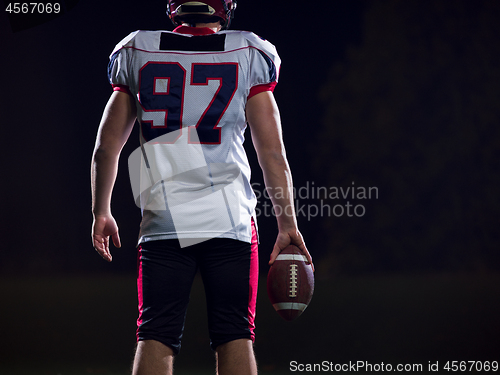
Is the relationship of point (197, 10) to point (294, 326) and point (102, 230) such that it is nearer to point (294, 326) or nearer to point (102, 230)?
point (102, 230)

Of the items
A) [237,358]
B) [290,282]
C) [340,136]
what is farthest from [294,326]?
[340,136]

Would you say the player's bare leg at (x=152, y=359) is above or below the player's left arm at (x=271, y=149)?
below

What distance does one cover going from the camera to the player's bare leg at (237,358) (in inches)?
49.0

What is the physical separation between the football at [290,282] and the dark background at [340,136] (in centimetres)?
339

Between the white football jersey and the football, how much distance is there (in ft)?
0.52

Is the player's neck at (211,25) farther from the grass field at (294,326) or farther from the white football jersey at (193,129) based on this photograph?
the grass field at (294,326)

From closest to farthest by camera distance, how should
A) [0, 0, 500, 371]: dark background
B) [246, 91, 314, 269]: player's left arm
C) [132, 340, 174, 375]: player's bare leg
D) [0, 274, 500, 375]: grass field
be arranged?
1. [132, 340, 174, 375]: player's bare leg
2. [246, 91, 314, 269]: player's left arm
3. [0, 274, 500, 375]: grass field
4. [0, 0, 500, 371]: dark background

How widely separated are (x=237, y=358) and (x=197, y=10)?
935mm

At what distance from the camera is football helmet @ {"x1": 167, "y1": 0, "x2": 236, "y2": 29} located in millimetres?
1398

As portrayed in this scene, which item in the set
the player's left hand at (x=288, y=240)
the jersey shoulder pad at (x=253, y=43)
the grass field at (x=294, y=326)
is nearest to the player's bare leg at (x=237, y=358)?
the player's left hand at (x=288, y=240)

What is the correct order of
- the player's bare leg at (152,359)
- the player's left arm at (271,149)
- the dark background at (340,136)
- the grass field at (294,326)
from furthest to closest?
the dark background at (340,136)
the grass field at (294,326)
the player's left arm at (271,149)
the player's bare leg at (152,359)

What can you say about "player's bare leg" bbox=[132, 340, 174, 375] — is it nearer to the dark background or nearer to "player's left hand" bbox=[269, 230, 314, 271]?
"player's left hand" bbox=[269, 230, 314, 271]

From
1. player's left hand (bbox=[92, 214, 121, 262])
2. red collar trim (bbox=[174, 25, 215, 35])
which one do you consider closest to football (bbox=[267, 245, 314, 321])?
player's left hand (bbox=[92, 214, 121, 262])

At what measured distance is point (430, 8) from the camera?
4.88 m
